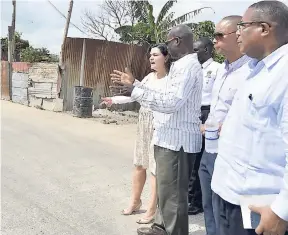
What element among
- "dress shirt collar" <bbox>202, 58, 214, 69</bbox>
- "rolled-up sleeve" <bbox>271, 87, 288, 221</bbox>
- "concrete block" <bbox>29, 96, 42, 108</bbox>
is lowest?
"concrete block" <bbox>29, 96, 42, 108</bbox>

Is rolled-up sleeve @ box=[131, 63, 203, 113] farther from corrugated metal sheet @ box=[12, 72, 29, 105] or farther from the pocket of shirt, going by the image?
corrugated metal sheet @ box=[12, 72, 29, 105]

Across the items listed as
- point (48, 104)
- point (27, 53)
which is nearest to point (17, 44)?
point (27, 53)

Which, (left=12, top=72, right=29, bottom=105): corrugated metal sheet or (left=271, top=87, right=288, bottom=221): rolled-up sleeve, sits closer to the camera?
(left=271, top=87, right=288, bottom=221): rolled-up sleeve

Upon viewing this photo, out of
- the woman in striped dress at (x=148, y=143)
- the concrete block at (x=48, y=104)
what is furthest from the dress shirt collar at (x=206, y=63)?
the concrete block at (x=48, y=104)

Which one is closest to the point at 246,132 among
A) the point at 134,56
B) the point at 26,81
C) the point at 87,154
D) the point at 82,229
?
the point at 82,229

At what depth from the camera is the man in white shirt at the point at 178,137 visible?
282 cm

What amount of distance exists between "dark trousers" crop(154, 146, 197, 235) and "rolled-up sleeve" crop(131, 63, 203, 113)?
0.47 meters

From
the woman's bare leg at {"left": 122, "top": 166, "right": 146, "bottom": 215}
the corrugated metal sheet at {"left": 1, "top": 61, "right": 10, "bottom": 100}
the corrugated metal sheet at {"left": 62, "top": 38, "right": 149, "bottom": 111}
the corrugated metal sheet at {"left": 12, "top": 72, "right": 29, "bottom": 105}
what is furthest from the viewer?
the corrugated metal sheet at {"left": 1, "top": 61, "right": 10, "bottom": 100}

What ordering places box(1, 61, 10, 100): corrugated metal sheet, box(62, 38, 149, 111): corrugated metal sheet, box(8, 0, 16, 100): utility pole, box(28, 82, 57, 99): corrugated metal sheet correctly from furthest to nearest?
1. box(1, 61, 10, 100): corrugated metal sheet
2. box(8, 0, 16, 100): utility pole
3. box(28, 82, 57, 99): corrugated metal sheet
4. box(62, 38, 149, 111): corrugated metal sheet

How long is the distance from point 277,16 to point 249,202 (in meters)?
0.86

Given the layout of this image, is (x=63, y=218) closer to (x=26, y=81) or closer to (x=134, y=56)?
(x=134, y=56)

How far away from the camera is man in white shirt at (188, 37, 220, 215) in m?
4.15

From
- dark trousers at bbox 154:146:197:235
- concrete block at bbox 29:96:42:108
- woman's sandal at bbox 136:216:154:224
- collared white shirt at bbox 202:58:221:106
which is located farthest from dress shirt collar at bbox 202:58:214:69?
concrete block at bbox 29:96:42:108

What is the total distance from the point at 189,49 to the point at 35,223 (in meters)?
2.22
